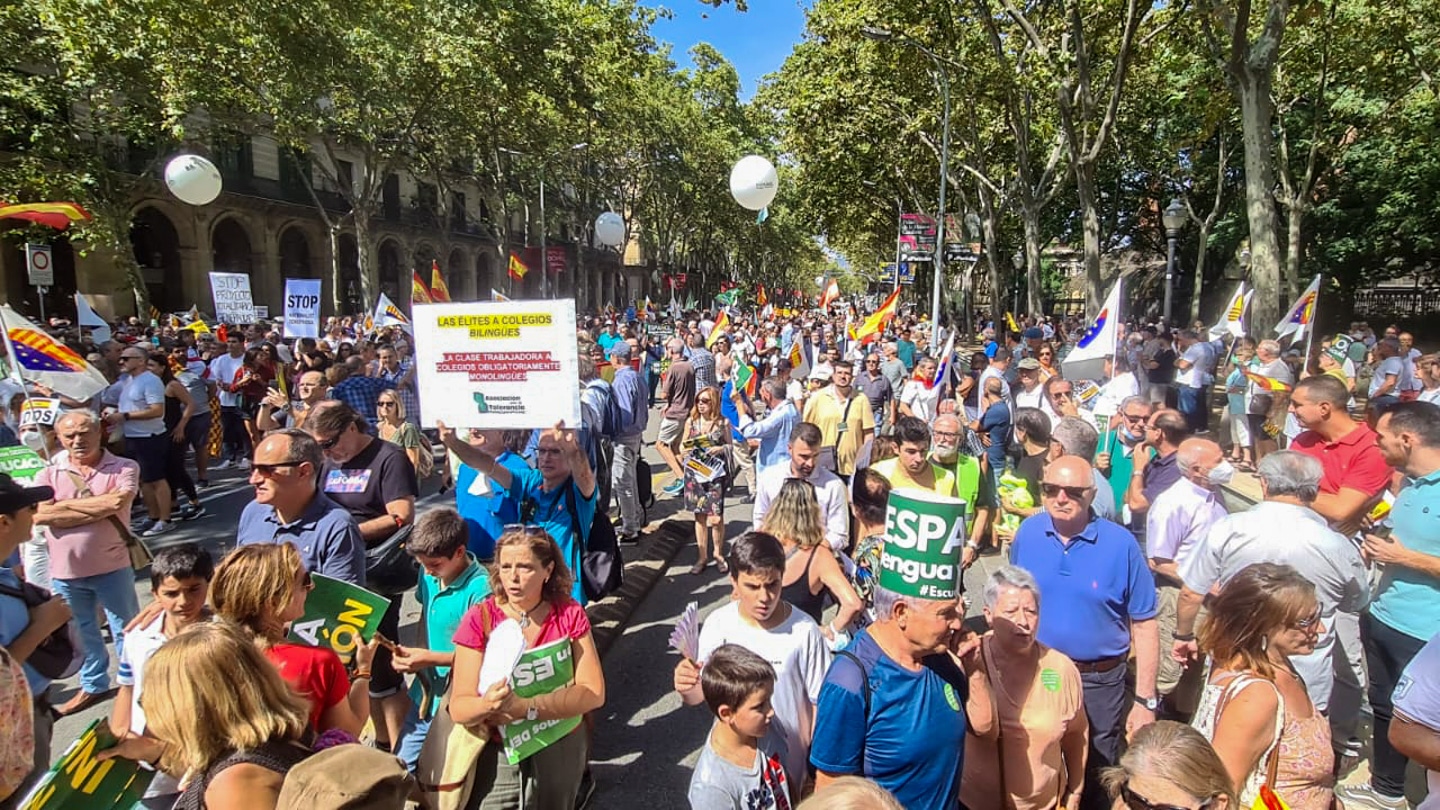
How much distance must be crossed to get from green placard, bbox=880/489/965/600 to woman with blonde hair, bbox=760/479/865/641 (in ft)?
3.55

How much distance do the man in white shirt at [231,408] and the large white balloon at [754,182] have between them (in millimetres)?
7381

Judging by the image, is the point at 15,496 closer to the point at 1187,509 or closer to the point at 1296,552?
the point at 1296,552

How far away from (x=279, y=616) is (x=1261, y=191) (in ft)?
36.2

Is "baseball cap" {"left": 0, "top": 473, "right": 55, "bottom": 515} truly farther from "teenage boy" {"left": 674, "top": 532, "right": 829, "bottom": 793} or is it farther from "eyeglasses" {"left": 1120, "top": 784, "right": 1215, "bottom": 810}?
"eyeglasses" {"left": 1120, "top": 784, "right": 1215, "bottom": 810}

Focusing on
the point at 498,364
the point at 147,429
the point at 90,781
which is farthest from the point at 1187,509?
the point at 147,429

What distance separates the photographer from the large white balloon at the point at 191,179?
11461mm

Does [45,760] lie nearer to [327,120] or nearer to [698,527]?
[698,527]

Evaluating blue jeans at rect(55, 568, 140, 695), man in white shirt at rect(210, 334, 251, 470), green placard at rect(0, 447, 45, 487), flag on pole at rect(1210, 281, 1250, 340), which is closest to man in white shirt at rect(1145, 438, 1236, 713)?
blue jeans at rect(55, 568, 140, 695)

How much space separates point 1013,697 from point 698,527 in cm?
418

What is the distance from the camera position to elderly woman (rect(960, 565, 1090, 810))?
2553mm

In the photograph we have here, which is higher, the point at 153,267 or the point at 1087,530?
the point at 153,267

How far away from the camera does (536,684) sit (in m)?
2.78

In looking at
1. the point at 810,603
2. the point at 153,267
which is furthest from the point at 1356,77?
the point at 153,267

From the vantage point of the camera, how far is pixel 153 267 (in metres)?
29.8
